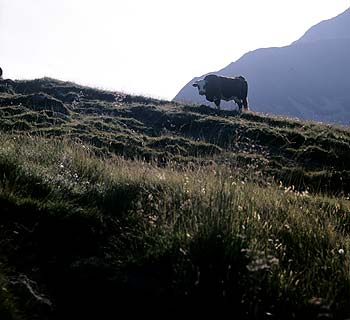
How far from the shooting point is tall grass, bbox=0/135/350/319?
504cm

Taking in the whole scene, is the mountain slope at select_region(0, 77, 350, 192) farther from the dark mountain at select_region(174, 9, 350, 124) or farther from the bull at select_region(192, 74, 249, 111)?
the dark mountain at select_region(174, 9, 350, 124)

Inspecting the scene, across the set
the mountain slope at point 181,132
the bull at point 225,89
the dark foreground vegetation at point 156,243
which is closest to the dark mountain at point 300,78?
the bull at point 225,89

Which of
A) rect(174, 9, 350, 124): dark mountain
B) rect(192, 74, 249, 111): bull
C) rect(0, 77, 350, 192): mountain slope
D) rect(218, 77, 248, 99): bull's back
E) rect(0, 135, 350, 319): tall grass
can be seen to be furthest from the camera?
rect(174, 9, 350, 124): dark mountain

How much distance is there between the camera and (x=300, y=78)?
532 feet

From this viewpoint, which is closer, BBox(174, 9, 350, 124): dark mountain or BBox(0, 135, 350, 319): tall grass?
BBox(0, 135, 350, 319): tall grass

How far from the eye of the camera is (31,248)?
237 inches

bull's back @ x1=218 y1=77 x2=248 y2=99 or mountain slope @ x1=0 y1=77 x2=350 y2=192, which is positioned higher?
bull's back @ x1=218 y1=77 x2=248 y2=99

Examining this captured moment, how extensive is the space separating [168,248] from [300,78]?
16227 centimetres

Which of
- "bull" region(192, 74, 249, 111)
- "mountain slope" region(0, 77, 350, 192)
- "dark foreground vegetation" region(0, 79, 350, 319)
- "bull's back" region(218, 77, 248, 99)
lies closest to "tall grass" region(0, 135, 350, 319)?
"dark foreground vegetation" region(0, 79, 350, 319)

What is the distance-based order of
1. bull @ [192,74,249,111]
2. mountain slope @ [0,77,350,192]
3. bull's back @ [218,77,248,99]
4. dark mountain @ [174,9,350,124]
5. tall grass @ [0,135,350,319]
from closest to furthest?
tall grass @ [0,135,350,319], mountain slope @ [0,77,350,192], bull @ [192,74,249,111], bull's back @ [218,77,248,99], dark mountain @ [174,9,350,124]

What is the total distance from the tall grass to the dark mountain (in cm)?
12946

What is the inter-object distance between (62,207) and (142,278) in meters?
1.84

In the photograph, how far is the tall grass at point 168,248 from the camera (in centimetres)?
504

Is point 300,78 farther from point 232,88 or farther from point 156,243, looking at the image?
point 156,243
